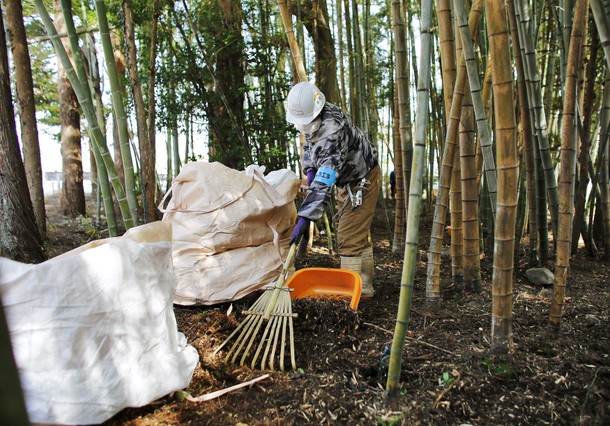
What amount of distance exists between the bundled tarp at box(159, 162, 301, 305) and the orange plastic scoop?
16 centimetres

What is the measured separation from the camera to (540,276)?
9.73 ft

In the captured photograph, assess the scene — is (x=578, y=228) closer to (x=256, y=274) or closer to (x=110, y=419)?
(x=256, y=274)

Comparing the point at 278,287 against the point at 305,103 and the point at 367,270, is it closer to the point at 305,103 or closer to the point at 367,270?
the point at 367,270

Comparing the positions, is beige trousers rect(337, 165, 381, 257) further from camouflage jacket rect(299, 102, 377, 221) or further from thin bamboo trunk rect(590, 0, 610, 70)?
thin bamboo trunk rect(590, 0, 610, 70)

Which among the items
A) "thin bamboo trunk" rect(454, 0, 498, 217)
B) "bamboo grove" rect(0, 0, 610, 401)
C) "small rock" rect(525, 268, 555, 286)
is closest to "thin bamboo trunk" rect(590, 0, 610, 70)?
"bamboo grove" rect(0, 0, 610, 401)

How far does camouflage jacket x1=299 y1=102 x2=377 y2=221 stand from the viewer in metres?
2.41

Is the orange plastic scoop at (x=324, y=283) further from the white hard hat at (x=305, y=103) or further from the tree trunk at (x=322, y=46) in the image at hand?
the tree trunk at (x=322, y=46)

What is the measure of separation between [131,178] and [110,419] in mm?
1442

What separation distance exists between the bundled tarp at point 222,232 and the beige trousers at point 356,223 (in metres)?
0.41

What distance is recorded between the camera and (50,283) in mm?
1233

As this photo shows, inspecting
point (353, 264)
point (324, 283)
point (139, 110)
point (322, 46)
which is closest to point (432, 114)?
point (322, 46)

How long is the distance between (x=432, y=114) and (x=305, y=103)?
379 centimetres

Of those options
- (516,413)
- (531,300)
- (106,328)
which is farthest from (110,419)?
(531,300)

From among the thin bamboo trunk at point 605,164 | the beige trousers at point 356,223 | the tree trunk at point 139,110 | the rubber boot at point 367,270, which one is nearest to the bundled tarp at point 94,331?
the beige trousers at point 356,223
